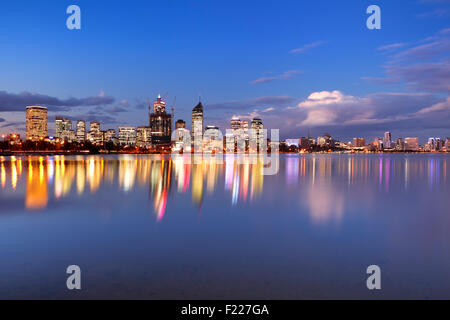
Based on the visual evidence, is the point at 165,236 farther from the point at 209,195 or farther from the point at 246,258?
the point at 209,195

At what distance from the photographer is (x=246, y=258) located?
879cm

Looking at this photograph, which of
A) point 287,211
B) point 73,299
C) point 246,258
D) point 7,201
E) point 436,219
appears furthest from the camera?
point 7,201

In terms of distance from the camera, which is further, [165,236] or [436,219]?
[436,219]

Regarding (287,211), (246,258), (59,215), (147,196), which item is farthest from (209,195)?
(246,258)

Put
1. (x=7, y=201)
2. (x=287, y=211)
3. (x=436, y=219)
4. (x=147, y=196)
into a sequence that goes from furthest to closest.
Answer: (x=147, y=196), (x=7, y=201), (x=287, y=211), (x=436, y=219)

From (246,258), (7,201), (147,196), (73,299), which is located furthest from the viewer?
(147,196)

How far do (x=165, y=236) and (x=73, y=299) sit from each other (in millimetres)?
4940

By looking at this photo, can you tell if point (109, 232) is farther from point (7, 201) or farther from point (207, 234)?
point (7, 201)

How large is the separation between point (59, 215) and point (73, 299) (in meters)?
9.75

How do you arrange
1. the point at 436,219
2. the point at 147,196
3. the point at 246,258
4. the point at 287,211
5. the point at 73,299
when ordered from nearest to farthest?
1. the point at 73,299
2. the point at 246,258
3. the point at 436,219
4. the point at 287,211
5. the point at 147,196
